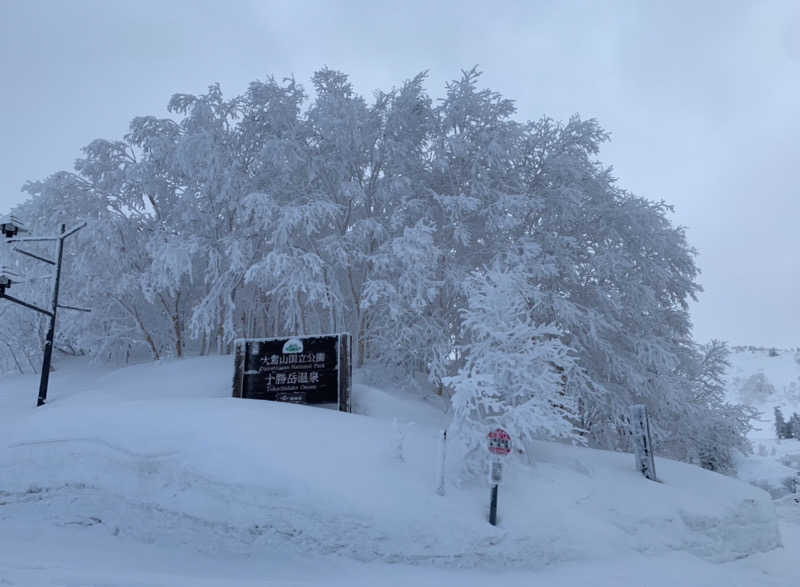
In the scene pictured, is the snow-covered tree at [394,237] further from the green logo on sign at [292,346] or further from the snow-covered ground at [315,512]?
the snow-covered ground at [315,512]

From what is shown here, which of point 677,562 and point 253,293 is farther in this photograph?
point 253,293

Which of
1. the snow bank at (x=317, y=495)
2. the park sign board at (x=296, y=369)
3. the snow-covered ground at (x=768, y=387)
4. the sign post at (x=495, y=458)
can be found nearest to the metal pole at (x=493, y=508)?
the sign post at (x=495, y=458)

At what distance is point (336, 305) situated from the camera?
18.0 m

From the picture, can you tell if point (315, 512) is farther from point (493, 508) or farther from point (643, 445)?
point (643, 445)

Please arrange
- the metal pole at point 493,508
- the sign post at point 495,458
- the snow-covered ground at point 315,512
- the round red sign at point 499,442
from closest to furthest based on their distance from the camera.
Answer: the snow-covered ground at point 315,512 → the metal pole at point 493,508 → the sign post at point 495,458 → the round red sign at point 499,442

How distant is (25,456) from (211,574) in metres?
5.58

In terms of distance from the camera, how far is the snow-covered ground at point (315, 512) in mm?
7543

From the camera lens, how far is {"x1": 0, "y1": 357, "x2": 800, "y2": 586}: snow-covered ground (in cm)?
754

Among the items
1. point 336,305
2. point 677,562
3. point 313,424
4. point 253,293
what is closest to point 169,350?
point 253,293

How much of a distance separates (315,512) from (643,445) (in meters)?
8.34

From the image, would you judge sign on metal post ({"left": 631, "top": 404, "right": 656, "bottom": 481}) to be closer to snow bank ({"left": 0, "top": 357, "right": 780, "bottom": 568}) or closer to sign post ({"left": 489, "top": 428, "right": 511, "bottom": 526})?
snow bank ({"left": 0, "top": 357, "right": 780, "bottom": 568})

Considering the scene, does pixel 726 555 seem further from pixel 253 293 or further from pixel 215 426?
pixel 253 293

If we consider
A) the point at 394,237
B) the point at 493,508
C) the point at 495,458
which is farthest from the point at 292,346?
the point at 493,508

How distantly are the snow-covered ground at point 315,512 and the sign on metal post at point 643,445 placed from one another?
38cm
